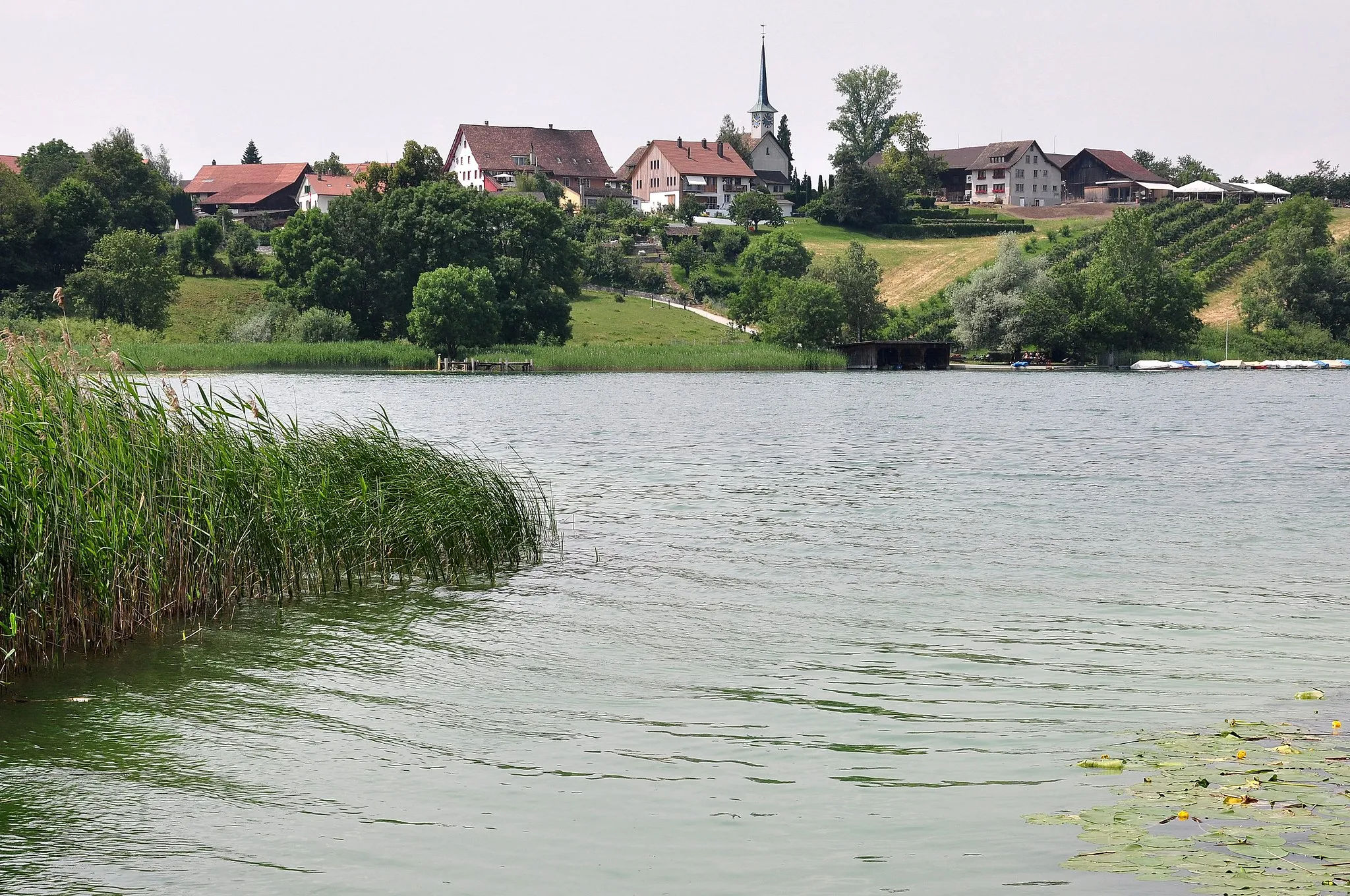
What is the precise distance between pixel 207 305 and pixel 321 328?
61.3 feet

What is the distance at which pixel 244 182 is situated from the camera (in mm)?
170625

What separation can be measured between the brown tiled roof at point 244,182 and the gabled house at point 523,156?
20162 mm

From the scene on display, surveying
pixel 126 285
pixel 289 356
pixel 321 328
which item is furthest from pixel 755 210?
pixel 289 356

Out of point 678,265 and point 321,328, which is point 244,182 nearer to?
point 678,265

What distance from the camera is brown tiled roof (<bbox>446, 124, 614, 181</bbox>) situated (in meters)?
172

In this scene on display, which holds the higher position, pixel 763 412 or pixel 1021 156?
pixel 1021 156

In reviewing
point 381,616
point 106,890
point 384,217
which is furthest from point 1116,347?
point 106,890

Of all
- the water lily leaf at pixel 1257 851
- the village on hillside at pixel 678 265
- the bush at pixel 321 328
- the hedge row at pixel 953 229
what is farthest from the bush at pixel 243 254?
the water lily leaf at pixel 1257 851

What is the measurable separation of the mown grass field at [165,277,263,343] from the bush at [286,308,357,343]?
6.26 meters

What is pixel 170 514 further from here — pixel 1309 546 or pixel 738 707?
pixel 1309 546

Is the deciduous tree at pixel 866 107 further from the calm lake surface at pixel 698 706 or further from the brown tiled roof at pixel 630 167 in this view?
the calm lake surface at pixel 698 706

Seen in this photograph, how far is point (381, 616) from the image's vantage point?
51.4 ft

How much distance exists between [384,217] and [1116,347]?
6081 centimetres

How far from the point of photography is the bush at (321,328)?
92.9 m
